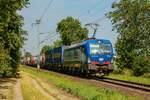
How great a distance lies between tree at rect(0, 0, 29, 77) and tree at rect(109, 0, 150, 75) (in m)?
13.2

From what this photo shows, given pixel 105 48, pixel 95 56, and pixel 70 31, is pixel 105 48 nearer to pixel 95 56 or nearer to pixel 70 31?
pixel 95 56

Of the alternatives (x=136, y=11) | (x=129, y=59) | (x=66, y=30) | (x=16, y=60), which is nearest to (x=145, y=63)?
(x=129, y=59)

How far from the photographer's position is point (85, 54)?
39.3 m

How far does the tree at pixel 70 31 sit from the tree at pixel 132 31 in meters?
45.6

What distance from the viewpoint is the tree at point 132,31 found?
156ft

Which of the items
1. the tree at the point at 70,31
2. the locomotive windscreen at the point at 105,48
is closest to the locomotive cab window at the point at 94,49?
the locomotive windscreen at the point at 105,48

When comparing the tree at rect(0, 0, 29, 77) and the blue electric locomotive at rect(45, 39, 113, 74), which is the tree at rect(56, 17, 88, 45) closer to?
the blue electric locomotive at rect(45, 39, 113, 74)

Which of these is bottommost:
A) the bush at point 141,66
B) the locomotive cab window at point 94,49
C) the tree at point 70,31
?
the bush at point 141,66

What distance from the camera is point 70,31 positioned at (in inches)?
4065

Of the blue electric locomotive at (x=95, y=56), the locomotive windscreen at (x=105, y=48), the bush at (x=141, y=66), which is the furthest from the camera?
the bush at (x=141, y=66)

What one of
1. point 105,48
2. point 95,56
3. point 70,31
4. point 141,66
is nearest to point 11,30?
point 95,56

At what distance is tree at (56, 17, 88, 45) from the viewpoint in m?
98.3

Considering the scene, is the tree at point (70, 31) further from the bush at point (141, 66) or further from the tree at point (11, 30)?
the tree at point (11, 30)

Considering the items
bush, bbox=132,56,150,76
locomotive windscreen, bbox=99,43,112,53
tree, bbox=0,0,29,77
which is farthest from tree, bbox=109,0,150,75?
tree, bbox=0,0,29,77
